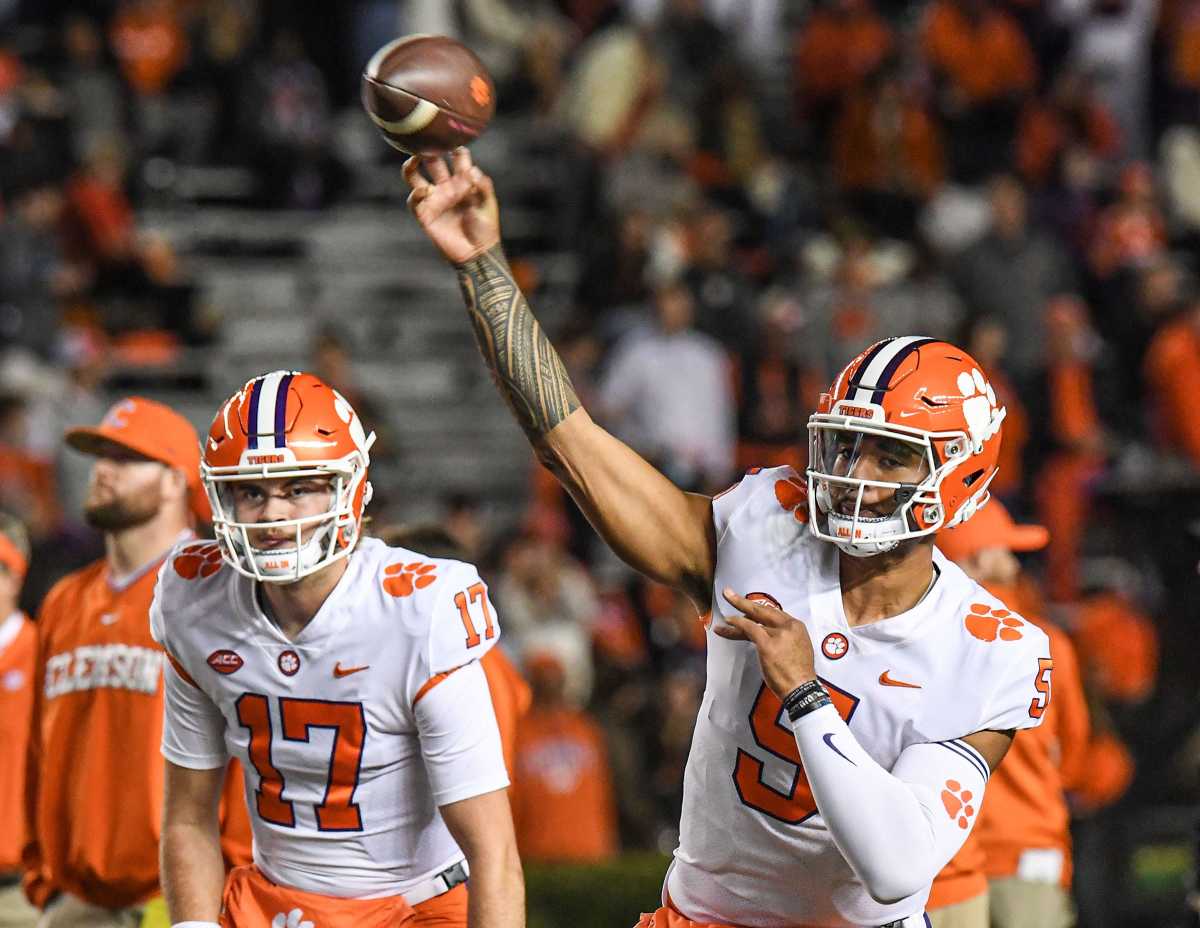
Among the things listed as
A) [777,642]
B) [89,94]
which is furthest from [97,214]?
[777,642]

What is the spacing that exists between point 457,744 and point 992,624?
3.62 ft

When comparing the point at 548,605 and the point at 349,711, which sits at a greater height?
the point at 349,711

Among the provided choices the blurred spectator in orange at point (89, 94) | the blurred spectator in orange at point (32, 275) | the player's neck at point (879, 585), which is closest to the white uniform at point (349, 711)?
the player's neck at point (879, 585)

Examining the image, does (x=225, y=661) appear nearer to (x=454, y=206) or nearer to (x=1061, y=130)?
(x=454, y=206)

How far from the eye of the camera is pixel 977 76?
13.1 m

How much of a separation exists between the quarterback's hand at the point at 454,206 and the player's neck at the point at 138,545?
6.61ft

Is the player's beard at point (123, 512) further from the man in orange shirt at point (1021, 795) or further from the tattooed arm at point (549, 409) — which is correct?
the man in orange shirt at point (1021, 795)

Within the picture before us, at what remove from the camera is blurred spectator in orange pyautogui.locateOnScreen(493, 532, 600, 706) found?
30.5 feet

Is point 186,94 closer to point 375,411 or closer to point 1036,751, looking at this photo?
point 375,411

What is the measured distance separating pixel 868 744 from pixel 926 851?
29cm

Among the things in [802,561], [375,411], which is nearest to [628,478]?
[802,561]

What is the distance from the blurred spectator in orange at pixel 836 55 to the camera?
42.8ft

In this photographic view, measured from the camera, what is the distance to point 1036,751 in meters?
5.75

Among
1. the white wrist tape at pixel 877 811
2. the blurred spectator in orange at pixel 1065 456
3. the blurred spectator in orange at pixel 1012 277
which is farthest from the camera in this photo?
the blurred spectator in orange at pixel 1012 277
